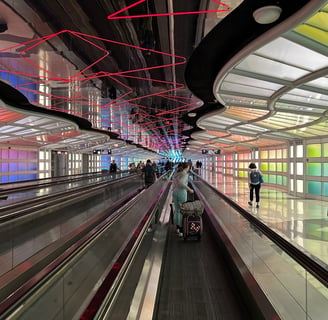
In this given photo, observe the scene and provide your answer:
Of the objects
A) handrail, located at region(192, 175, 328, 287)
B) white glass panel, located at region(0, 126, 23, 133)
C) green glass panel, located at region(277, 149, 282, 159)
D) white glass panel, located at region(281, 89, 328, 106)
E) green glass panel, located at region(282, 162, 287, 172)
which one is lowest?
handrail, located at region(192, 175, 328, 287)

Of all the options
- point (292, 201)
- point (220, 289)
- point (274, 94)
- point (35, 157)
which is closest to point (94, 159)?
point (35, 157)

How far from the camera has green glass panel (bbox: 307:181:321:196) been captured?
1902cm

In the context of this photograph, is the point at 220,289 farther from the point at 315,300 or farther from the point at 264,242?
the point at 315,300

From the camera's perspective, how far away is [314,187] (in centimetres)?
1942

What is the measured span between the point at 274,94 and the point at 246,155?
27953 mm

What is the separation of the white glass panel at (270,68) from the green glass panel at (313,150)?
1283 cm

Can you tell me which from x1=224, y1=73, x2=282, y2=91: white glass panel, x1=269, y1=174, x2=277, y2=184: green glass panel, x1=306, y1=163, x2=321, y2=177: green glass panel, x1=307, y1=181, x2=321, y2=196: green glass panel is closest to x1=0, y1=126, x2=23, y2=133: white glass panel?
x1=224, y1=73, x2=282, y2=91: white glass panel

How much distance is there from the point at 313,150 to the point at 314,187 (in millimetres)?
2608

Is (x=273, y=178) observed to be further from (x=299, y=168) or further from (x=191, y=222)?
(x=191, y=222)

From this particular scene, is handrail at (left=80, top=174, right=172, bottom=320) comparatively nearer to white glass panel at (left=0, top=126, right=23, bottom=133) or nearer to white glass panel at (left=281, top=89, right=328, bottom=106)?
white glass panel at (left=281, top=89, right=328, bottom=106)

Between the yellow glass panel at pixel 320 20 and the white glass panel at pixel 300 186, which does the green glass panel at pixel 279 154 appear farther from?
the yellow glass panel at pixel 320 20

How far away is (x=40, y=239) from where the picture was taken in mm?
7145

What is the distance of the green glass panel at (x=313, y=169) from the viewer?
61.8ft

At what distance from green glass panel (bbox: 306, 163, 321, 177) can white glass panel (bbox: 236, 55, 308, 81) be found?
12777 millimetres
